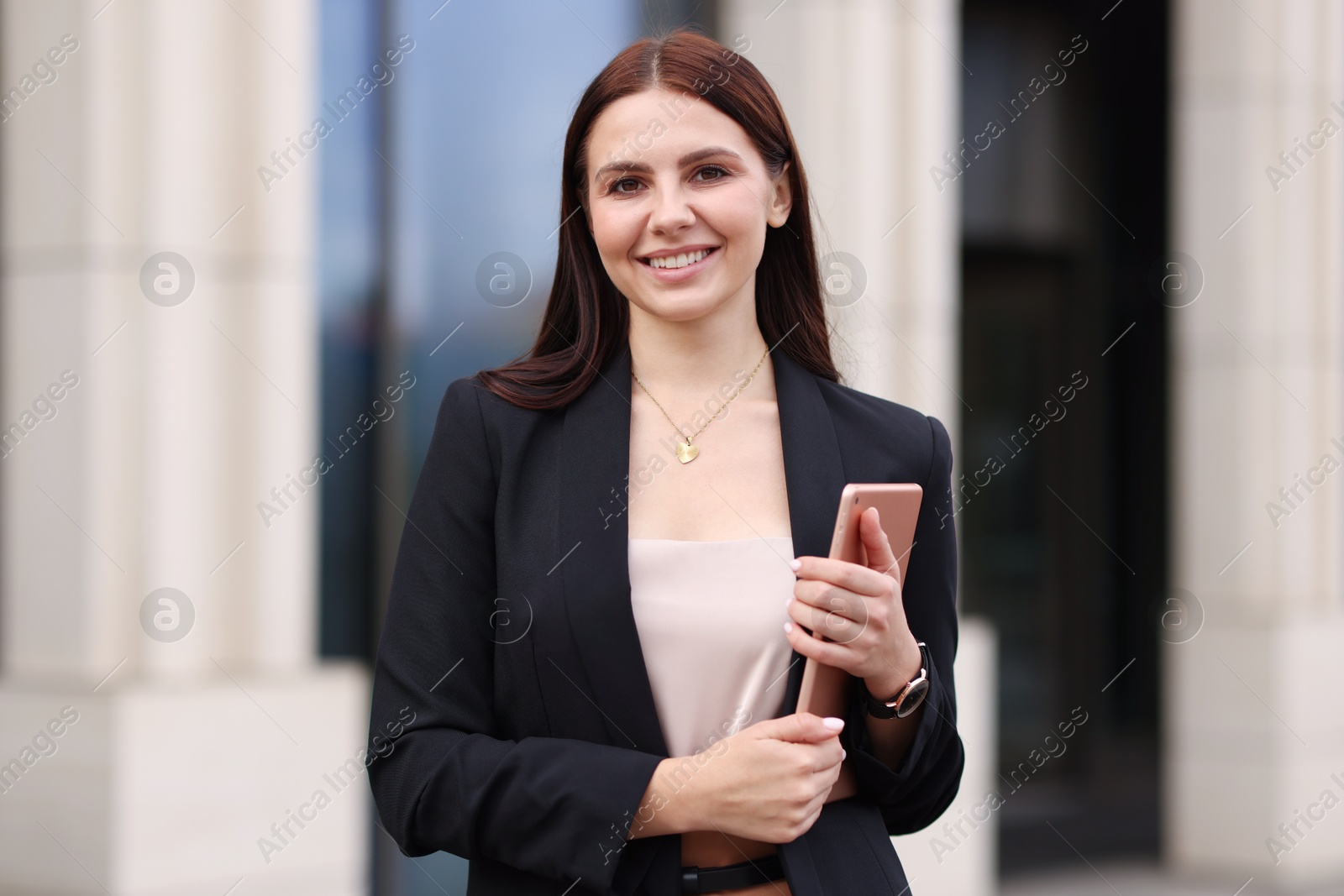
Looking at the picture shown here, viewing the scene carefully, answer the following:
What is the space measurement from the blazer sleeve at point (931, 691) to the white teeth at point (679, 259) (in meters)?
0.46

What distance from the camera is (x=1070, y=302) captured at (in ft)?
23.2

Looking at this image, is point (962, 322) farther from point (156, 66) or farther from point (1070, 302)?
point (156, 66)

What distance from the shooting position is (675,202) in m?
1.81

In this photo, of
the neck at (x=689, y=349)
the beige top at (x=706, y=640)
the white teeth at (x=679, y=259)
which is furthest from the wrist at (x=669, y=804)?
the white teeth at (x=679, y=259)

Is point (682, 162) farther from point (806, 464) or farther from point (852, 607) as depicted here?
point (852, 607)

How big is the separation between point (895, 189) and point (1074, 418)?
2208 mm

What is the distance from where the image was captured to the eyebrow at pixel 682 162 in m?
1.83

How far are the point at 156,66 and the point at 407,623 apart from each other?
2.80 m

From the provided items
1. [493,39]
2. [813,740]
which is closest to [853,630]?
[813,740]

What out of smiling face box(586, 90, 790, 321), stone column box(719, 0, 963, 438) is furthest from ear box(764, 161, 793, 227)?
stone column box(719, 0, 963, 438)

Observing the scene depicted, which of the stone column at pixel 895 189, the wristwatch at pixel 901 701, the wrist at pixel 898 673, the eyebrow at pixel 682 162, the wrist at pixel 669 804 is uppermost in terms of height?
the stone column at pixel 895 189

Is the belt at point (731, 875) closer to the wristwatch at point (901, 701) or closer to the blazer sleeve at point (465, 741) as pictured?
the blazer sleeve at point (465, 741)

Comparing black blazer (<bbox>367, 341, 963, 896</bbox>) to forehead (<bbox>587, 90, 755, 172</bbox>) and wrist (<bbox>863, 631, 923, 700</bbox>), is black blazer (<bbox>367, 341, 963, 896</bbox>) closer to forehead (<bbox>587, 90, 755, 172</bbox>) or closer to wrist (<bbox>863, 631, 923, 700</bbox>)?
wrist (<bbox>863, 631, 923, 700</bbox>)

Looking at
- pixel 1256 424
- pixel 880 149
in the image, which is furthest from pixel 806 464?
pixel 1256 424
